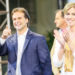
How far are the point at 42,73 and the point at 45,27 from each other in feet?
21.3

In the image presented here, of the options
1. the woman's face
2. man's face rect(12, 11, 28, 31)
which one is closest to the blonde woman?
the woman's face

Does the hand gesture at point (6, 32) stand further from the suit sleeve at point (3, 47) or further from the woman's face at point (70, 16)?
the woman's face at point (70, 16)

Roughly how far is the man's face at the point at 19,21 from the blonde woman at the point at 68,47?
704 mm

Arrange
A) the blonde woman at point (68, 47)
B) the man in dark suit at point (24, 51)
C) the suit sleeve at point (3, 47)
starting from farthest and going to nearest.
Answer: the suit sleeve at point (3, 47)
the man in dark suit at point (24, 51)
the blonde woman at point (68, 47)

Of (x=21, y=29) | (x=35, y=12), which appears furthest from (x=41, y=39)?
(x=35, y=12)

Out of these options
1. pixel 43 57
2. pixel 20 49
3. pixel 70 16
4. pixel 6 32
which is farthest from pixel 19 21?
pixel 70 16

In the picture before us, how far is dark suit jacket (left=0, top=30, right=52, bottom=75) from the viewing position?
346cm

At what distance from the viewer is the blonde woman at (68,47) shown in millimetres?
2756

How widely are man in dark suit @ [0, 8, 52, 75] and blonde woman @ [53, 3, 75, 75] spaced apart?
0.52 m

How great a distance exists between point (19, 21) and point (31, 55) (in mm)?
391

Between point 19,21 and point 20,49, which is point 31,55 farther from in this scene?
point 19,21

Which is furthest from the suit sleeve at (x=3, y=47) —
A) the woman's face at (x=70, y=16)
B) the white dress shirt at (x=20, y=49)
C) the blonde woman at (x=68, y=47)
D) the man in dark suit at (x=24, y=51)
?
the woman's face at (x=70, y=16)

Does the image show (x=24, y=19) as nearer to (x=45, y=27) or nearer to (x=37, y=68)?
(x=37, y=68)

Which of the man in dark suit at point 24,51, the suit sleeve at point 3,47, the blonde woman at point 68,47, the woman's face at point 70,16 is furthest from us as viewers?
the suit sleeve at point 3,47
